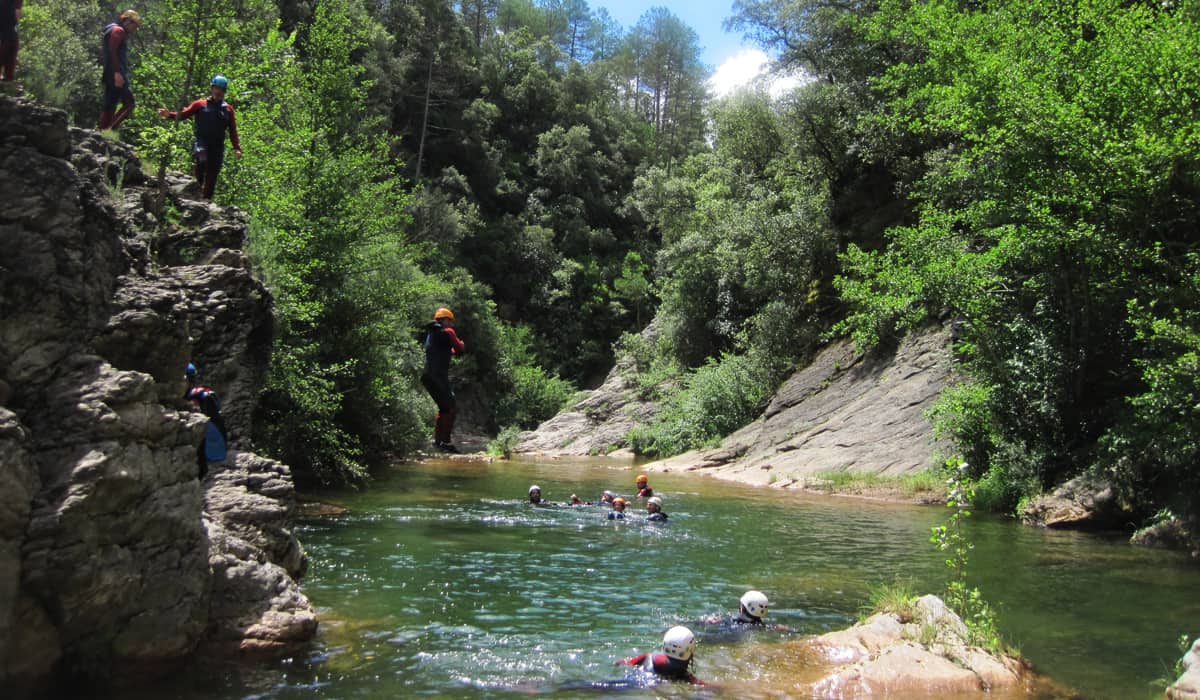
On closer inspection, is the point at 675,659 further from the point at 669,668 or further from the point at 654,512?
the point at 654,512

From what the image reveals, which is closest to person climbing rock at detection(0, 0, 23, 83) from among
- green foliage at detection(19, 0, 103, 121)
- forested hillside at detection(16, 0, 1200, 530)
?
forested hillside at detection(16, 0, 1200, 530)

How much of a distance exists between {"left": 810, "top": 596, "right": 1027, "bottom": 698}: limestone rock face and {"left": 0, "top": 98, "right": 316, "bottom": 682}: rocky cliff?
17.9 feet

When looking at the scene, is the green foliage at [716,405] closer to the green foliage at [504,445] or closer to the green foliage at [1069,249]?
the green foliage at [504,445]

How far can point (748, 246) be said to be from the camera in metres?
40.3

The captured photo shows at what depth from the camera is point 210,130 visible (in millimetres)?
12688

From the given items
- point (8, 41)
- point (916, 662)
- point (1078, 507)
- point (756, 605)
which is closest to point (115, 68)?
point (8, 41)

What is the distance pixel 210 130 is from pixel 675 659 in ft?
35.2

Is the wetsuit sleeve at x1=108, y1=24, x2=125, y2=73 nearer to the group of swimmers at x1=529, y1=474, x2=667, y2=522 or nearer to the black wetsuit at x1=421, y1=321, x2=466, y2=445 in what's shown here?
the black wetsuit at x1=421, y1=321, x2=466, y2=445

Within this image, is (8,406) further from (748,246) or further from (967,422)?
(748,246)

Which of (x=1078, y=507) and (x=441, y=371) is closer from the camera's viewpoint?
(x=441, y=371)

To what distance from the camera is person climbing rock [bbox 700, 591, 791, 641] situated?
9406mm

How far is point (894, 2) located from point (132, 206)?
26939 millimetres

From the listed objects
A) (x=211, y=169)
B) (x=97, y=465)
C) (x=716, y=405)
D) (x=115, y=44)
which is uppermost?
(x=115, y=44)

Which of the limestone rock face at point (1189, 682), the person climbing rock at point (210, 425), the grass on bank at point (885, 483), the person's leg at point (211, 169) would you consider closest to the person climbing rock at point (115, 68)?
the person's leg at point (211, 169)
